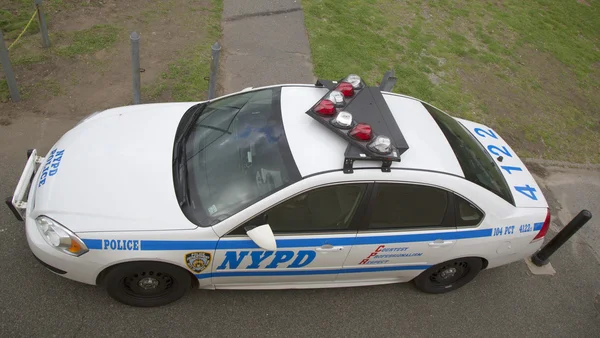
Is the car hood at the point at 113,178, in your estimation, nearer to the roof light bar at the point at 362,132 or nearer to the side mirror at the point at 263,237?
the side mirror at the point at 263,237

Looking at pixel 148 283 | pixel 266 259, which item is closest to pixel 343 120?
pixel 266 259

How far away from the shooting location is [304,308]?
409 cm

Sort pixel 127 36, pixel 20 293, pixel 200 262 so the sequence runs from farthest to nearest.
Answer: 1. pixel 127 36
2. pixel 20 293
3. pixel 200 262

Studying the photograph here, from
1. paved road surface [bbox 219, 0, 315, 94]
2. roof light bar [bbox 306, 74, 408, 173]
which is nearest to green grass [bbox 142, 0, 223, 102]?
paved road surface [bbox 219, 0, 315, 94]


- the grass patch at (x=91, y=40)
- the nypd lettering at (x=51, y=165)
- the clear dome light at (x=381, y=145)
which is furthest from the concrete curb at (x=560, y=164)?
the grass patch at (x=91, y=40)

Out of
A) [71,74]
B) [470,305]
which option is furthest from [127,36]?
[470,305]

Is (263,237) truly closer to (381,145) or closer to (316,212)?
(316,212)

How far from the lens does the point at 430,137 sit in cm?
395

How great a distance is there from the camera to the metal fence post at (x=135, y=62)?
520 centimetres

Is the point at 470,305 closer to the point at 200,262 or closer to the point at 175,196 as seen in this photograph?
the point at 200,262

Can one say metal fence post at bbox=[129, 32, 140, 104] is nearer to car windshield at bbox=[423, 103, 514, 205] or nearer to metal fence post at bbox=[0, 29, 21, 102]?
metal fence post at bbox=[0, 29, 21, 102]

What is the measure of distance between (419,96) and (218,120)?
4323 millimetres

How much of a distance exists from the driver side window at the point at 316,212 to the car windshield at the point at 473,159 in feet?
3.67

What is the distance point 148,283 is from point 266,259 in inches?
40.1
